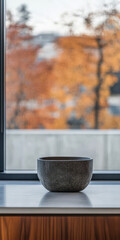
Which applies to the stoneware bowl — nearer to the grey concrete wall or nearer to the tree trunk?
the grey concrete wall

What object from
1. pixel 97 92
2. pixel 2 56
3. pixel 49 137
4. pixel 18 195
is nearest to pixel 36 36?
pixel 97 92

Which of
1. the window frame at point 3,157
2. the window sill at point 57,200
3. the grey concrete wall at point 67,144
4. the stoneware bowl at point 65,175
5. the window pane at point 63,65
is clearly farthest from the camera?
the window pane at point 63,65

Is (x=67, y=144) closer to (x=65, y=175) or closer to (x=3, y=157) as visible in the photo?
(x=3, y=157)

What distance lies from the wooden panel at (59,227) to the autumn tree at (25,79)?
18.0ft

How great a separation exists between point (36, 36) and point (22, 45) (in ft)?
0.96

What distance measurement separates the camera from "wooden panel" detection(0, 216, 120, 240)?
107 centimetres

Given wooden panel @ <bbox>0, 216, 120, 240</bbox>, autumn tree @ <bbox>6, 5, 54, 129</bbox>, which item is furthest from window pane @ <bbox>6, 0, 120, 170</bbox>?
wooden panel @ <bbox>0, 216, 120, 240</bbox>

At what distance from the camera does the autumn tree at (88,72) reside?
6.82 m

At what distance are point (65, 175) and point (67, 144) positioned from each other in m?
4.10

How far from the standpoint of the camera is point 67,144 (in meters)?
5.38

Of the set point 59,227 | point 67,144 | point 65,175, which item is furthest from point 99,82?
point 59,227

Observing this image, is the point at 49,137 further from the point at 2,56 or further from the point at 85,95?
the point at 2,56

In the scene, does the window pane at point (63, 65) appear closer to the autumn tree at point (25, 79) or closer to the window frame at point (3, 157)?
the autumn tree at point (25, 79)

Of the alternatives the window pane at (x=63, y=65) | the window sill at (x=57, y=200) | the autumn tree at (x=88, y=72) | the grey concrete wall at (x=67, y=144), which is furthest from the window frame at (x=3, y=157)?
the autumn tree at (x=88, y=72)
